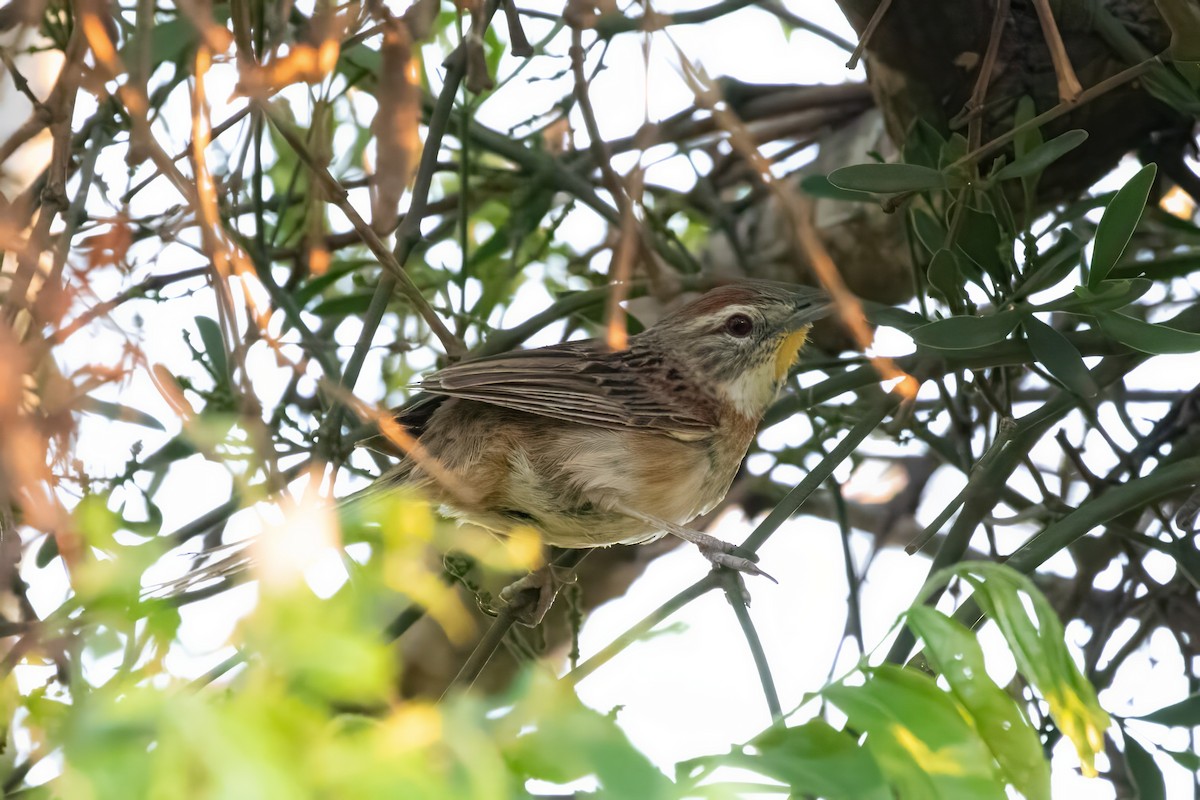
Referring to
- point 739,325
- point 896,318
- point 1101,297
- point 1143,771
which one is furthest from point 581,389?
point 1143,771

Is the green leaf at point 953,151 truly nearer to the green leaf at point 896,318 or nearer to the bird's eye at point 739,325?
the green leaf at point 896,318

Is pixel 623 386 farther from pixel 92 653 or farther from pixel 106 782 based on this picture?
pixel 106 782

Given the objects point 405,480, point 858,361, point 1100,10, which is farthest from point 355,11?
point 1100,10

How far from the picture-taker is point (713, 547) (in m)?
3.30

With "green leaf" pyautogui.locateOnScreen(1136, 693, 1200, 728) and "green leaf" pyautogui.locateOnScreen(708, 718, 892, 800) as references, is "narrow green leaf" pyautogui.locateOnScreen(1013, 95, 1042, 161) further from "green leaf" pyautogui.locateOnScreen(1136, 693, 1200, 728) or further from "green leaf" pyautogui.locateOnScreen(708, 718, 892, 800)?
"green leaf" pyautogui.locateOnScreen(708, 718, 892, 800)

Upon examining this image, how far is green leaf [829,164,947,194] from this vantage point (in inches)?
120

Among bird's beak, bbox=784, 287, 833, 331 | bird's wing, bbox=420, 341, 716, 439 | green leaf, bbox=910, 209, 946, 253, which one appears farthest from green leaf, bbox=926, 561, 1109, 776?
bird's beak, bbox=784, 287, 833, 331

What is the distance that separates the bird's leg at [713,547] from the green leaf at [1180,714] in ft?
2.81

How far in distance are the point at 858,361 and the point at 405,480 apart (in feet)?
4.62

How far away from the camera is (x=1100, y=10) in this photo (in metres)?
3.59

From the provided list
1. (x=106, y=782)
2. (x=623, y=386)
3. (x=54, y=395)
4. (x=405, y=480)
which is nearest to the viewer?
(x=106, y=782)

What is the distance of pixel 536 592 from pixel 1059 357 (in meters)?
1.66

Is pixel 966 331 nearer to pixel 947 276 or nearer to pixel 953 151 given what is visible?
pixel 947 276

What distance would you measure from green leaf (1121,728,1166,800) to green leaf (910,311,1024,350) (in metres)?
0.96
